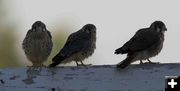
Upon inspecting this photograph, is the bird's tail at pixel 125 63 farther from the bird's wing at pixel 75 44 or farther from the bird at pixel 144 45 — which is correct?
the bird's wing at pixel 75 44

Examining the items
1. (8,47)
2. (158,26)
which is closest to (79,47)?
(158,26)

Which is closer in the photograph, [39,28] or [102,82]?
[102,82]

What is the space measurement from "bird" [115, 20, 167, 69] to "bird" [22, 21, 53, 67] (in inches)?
60.5

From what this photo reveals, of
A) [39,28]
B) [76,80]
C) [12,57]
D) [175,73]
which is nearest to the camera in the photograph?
[175,73]

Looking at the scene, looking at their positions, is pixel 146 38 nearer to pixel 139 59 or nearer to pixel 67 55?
pixel 139 59

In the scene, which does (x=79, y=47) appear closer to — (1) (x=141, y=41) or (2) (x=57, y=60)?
(2) (x=57, y=60)

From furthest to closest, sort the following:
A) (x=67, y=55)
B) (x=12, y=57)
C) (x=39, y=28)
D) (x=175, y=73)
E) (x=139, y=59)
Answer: (x=12, y=57) < (x=39, y=28) < (x=67, y=55) < (x=139, y=59) < (x=175, y=73)

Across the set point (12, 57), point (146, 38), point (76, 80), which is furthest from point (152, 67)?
point (12, 57)

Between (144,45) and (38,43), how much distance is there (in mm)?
2370

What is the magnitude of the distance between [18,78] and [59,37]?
57.0ft

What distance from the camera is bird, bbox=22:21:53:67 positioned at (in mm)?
8799

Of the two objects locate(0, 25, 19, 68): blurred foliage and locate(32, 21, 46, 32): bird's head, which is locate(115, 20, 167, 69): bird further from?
locate(0, 25, 19, 68): blurred foliage

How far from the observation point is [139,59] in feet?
22.4

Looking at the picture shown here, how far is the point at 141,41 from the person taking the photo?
6.88 meters
